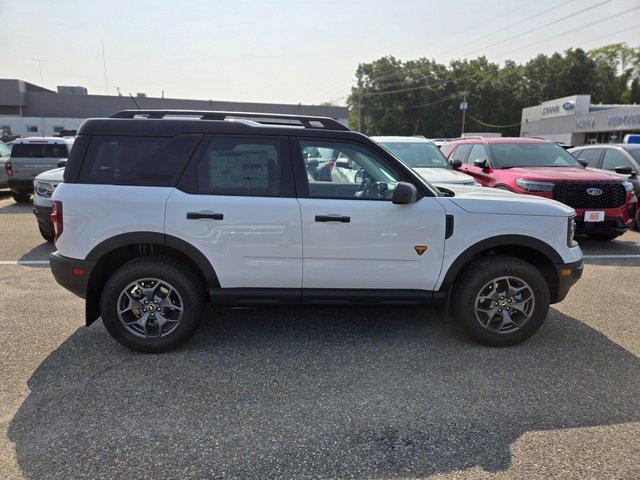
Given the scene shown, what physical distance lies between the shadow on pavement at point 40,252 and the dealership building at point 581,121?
3589 cm

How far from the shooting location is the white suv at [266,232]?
3.57m

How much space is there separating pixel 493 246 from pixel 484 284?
1.09 ft

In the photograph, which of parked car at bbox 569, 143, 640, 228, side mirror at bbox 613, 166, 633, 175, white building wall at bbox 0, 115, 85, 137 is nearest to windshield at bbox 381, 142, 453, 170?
parked car at bbox 569, 143, 640, 228

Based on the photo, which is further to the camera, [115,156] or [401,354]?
[401,354]

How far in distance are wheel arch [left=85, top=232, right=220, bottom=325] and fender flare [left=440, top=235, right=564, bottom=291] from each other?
197 centimetres

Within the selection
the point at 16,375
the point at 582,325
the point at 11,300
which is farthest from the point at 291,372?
the point at 11,300

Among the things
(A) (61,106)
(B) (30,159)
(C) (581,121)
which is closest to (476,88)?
(C) (581,121)

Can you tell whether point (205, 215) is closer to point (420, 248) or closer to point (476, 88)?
point (420, 248)

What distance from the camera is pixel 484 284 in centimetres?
380

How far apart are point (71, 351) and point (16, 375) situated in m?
0.46

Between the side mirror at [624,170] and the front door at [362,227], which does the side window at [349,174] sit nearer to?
the front door at [362,227]

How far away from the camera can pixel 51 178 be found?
7.28 meters

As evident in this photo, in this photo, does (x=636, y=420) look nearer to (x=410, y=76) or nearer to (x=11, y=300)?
(x=11, y=300)

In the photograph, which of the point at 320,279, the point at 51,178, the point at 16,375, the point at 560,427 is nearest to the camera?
the point at 560,427
